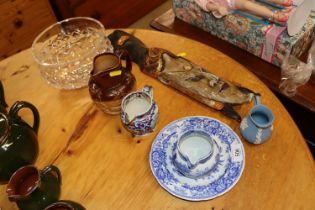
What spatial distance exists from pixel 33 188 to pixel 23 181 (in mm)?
62

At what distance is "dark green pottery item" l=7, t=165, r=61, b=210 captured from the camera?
72 centimetres

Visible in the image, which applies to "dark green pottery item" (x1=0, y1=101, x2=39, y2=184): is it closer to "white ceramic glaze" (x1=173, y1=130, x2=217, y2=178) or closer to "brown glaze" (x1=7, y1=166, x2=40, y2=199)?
"brown glaze" (x1=7, y1=166, x2=40, y2=199)

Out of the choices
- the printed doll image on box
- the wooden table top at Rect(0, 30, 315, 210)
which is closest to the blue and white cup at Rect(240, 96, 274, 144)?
the wooden table top at Rect(0, 30, 315, 210)

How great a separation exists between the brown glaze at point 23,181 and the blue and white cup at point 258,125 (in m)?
0.51

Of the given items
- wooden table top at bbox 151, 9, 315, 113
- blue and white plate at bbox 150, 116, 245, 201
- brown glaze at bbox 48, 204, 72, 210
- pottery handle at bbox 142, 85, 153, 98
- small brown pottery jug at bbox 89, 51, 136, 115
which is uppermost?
small brown pottery jug at bbox 89, 51, 136, 115

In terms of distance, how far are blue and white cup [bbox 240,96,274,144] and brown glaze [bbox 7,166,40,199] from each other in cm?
51

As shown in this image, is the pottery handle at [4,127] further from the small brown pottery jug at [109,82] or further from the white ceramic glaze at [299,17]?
the white ceramic glaze at [299,17]

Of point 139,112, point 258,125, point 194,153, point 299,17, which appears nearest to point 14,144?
point 139,112

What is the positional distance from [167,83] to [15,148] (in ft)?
1.50

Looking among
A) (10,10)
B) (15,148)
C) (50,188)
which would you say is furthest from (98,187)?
(10,10)

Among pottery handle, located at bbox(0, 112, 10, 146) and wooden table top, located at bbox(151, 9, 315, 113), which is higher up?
pottery handle, located at bbox(0, 112, 10, 146)

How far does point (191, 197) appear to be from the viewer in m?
0.77

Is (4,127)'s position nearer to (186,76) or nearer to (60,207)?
(60,207)

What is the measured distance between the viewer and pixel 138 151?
88 centimetres
